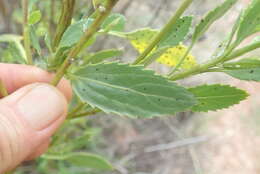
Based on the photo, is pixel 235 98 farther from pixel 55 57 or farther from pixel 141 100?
pixel 55 57

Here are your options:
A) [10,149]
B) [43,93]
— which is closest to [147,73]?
[43,93]

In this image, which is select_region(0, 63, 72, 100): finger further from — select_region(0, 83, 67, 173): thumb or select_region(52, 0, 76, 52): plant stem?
select_region(52, 0, 76, 52): plant stem

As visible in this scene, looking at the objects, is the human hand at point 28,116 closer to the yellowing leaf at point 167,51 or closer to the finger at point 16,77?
the finger at point 16,77

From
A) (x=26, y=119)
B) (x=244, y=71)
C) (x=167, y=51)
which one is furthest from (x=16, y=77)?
(x=244, y=71)

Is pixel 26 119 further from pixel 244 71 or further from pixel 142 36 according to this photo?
pixel 244 71

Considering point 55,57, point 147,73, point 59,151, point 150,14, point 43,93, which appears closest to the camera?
point 147,73

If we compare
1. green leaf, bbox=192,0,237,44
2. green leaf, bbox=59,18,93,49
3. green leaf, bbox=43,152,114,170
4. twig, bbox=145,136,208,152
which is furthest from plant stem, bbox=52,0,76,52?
twig, bbox=145,136,208,152
